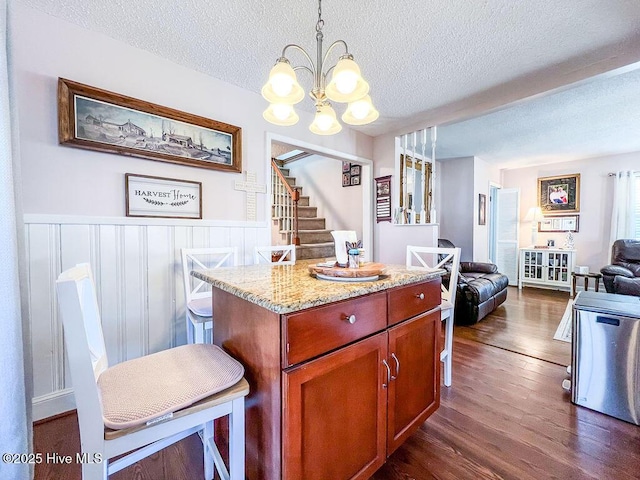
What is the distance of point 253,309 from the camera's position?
3.24 feet

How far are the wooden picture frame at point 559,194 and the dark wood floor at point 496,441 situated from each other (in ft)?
13.5

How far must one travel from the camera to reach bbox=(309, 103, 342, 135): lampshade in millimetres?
1579

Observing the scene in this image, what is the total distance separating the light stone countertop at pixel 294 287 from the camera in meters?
0.86

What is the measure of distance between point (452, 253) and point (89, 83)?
2.71 meters

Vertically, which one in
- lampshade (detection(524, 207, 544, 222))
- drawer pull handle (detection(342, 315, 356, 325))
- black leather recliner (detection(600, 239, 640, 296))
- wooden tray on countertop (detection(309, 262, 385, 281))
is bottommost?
black leather recliner (detection(600, 239, 640, 296))

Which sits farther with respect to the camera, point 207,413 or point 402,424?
point 402,424

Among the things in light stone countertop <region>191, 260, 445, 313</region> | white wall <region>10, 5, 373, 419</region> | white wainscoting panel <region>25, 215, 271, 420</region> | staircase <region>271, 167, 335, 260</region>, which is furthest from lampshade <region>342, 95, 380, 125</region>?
staircase <region>271, 167, 335, 260</region>

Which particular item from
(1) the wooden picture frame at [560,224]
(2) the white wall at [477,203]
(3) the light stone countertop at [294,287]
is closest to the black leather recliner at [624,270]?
(1) the wooden picture frame at [560,224]

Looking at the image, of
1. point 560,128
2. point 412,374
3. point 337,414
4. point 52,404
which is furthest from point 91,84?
point 560,128

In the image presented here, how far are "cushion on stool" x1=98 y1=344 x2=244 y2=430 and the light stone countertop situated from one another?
0.88ft

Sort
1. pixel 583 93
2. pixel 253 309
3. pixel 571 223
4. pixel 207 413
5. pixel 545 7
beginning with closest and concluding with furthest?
1. pixel 207 413
2. pixel 253 309
3. pixel 545 7
4. pixel 583 93
5. pixel 571 223

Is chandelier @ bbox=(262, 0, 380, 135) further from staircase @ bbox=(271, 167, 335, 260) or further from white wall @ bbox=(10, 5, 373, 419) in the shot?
staircase @ bbox=(271, 167, 335, 260)

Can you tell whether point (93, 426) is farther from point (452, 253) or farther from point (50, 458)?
point (452, 253)

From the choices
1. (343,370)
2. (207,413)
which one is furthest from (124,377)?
(343,370)
